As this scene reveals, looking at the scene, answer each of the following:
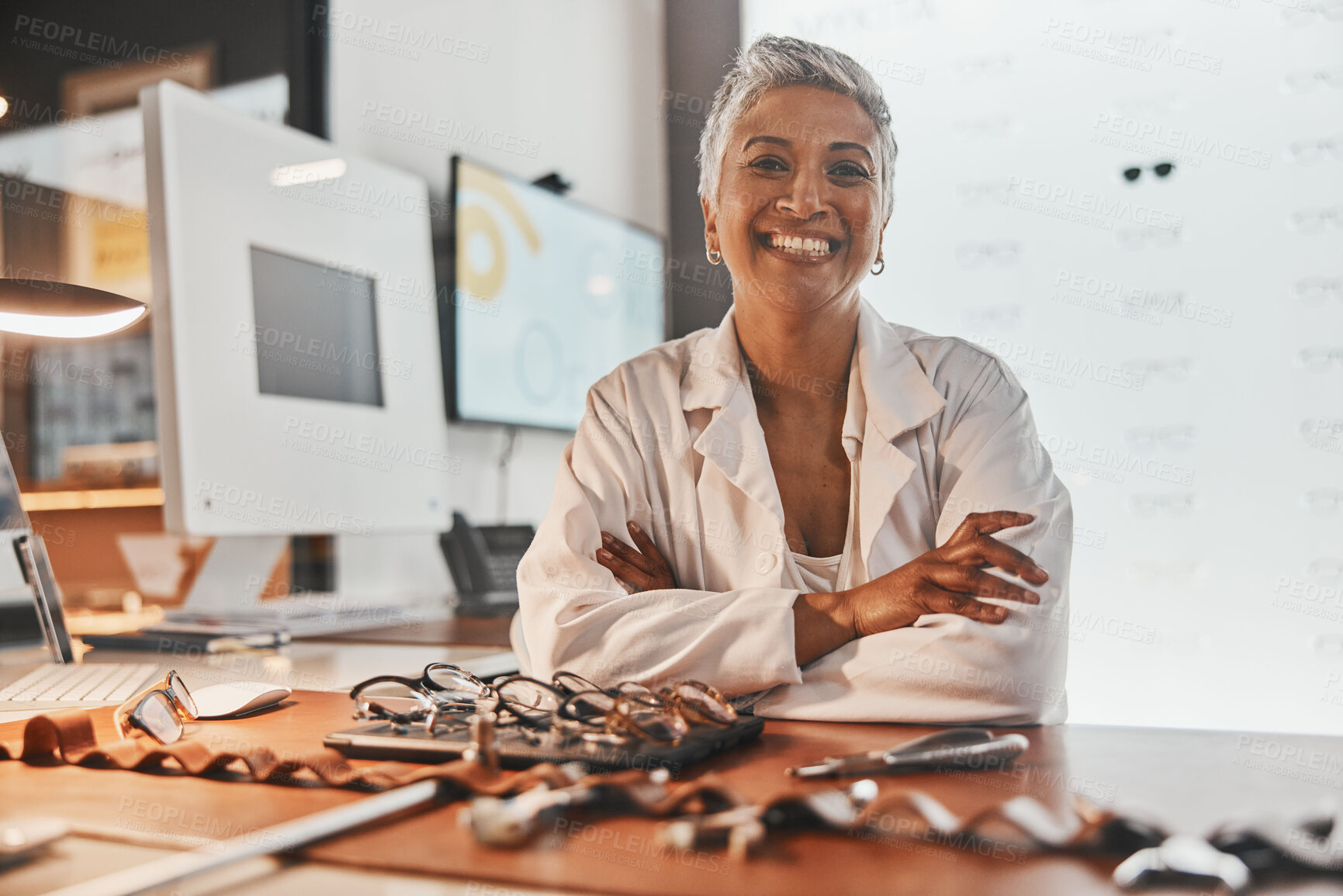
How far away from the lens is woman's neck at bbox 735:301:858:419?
165 centimetres

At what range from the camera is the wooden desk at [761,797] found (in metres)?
0.50

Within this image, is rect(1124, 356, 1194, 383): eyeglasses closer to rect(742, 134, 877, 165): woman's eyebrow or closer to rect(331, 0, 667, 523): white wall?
rect(742, 134, 877, 165): woman's eyebrow

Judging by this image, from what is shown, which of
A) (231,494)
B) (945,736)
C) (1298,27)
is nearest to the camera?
(945,736)

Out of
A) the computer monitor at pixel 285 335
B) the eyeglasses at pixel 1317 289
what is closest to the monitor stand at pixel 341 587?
the computer monitor at pixel 285 335

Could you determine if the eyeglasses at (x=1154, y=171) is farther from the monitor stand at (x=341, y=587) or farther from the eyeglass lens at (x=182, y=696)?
the eyeglass lens at (x=182, y=696)

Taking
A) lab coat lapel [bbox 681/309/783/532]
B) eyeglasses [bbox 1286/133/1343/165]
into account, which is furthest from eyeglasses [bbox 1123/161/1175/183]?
lab coat lapel [bbox 681/309/783/532]

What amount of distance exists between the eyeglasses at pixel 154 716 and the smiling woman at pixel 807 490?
43 cm

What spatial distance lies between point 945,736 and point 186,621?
1.43 metres

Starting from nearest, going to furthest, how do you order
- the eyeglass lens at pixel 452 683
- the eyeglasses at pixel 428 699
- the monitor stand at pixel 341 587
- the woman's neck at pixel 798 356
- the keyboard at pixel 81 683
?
the eyeglasses at pixel 428 699 < the eyeglass lens at pixel 452 683 < the keyboard at pixel 81 683 < the woman's neck at pixel 798 356 < the monitor stand at pixel 341 587

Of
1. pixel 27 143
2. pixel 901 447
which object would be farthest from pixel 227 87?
pixel 901 447

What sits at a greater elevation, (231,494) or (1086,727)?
(231,494)

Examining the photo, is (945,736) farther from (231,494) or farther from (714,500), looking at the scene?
(231,494)

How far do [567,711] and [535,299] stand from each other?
2148 mm

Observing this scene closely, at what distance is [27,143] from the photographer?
7.67ft
